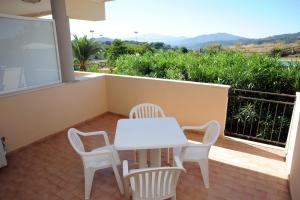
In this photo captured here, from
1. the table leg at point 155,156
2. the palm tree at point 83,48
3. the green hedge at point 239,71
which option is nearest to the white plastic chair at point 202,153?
the table leg at point 155,156

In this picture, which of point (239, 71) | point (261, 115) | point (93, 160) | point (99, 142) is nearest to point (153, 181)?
point (93, 160)

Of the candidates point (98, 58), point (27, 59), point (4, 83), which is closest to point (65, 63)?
point (27, 59)

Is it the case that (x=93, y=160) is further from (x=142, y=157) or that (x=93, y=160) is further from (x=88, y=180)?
(x=142, y=157)

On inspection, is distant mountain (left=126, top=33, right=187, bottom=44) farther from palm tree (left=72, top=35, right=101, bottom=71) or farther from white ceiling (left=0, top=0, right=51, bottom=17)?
white ceiling (left=0, top=0, right=51, bottom=17)

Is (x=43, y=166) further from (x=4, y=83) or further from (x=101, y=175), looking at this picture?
(x=4, y=83)

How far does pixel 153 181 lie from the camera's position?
1602mm

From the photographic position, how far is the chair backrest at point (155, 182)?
1.52 m

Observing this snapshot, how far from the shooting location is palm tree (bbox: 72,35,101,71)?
321 inches

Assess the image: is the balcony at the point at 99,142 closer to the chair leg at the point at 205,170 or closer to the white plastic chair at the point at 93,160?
the chair leg at the point at 205,170

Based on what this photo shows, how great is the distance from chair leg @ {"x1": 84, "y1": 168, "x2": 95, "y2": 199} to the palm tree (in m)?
6.92

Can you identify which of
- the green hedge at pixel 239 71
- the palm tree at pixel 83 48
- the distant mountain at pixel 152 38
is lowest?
the green hedge at pixel 239 71

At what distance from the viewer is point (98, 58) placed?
946 cm

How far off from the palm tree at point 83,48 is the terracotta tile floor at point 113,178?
219 inches

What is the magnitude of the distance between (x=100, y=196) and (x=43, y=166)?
44.8 inches
